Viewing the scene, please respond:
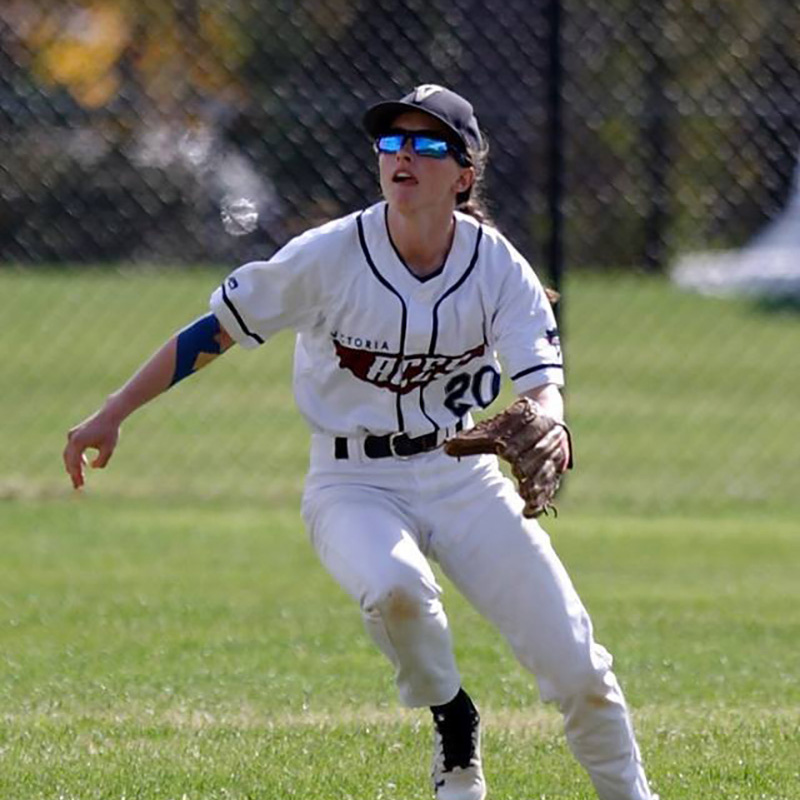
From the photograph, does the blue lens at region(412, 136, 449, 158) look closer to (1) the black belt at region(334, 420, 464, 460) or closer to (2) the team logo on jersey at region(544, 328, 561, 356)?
(2) the team logo on jersey at region(544, 328, 561, 356)

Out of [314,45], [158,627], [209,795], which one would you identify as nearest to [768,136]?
[314,45]

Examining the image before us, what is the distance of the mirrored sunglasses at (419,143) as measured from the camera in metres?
5.12

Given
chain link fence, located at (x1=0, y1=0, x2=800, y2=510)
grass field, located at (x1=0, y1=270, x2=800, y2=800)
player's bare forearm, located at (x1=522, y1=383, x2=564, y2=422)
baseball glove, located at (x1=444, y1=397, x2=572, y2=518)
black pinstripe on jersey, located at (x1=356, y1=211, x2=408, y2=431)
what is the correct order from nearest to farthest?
baseball glove, located at (x1=444, y1=397, x2=572, y2=518), player's bare forearm, located at (x1=522, y1=383, x2=564, y2=422), black pinstripe on jersey, located at (x1=356, y1=211, x2=408, y2=431), grass field, located at (x1=0, y1=270, x2=800, y2=800), chain link fence, located at (x1=0, y1=0, x2=800, y2=510)

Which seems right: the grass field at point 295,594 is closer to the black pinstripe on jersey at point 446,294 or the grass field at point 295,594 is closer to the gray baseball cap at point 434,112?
the black pinstripe on jersey at point 446,294

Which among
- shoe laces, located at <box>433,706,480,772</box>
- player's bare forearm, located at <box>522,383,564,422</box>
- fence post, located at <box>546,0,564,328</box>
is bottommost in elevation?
shoe laces, located at <box>433,706,480,772</box>

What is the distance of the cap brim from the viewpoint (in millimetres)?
5105

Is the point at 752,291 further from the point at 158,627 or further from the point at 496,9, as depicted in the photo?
the point at 158,627

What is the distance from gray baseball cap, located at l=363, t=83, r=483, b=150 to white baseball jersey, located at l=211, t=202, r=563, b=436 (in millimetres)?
239

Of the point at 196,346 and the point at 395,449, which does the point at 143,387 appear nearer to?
the point at 196,346

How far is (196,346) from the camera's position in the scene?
5.14m

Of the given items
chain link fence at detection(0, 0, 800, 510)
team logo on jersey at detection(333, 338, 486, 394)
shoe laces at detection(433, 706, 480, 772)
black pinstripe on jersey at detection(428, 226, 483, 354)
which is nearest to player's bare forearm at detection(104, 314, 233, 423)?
team logo on jersey at detection(333, 338, 486, 394)

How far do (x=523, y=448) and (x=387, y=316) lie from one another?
2.19 ft

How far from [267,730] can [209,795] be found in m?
0.87

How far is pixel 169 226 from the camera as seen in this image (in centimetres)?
1322
